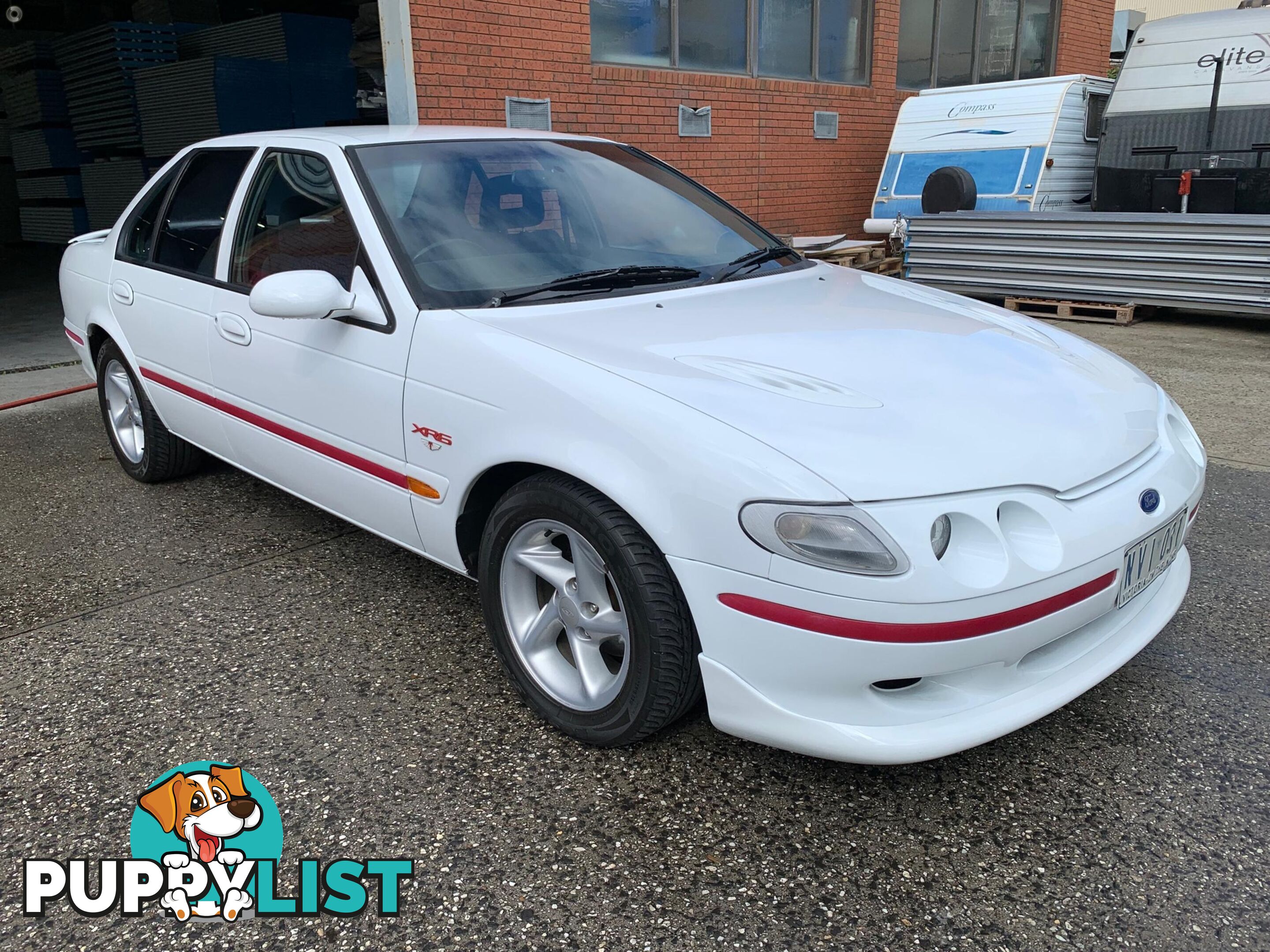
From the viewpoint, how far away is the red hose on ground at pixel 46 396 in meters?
6.35

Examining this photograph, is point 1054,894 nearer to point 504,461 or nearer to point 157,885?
point 504,461

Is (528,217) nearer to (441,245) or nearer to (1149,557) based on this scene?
(441,245)

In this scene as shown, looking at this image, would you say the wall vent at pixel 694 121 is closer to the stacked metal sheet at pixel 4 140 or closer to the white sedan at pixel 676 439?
the white sedan at pixel 676 439

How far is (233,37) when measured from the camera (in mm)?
10617

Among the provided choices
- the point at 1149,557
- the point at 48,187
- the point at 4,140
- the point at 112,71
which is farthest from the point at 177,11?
the point at 1149,557

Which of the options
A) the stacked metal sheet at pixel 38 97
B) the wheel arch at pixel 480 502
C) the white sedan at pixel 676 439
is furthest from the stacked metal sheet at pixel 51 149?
the wheel arch at pixel 480 502

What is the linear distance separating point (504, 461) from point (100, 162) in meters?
12.3

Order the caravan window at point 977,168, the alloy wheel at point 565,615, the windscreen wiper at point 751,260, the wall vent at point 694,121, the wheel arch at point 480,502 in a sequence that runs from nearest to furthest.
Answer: the alloy wheel at point 565,615 → the wheel arch at point 480,502 → the windscreen wiper at point 751,260 → the wall vent at point 694,121 → the caravan window at point 977,168

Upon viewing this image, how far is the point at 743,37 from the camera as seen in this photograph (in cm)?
1002

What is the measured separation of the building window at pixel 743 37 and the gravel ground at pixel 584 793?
274 inches

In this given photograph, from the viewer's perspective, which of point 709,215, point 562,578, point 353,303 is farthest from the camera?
point 709,215

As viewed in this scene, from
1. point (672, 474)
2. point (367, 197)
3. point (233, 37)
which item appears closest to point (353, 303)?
point (367, 197)

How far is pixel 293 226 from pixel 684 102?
680cm

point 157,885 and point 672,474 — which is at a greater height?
point 672,474
